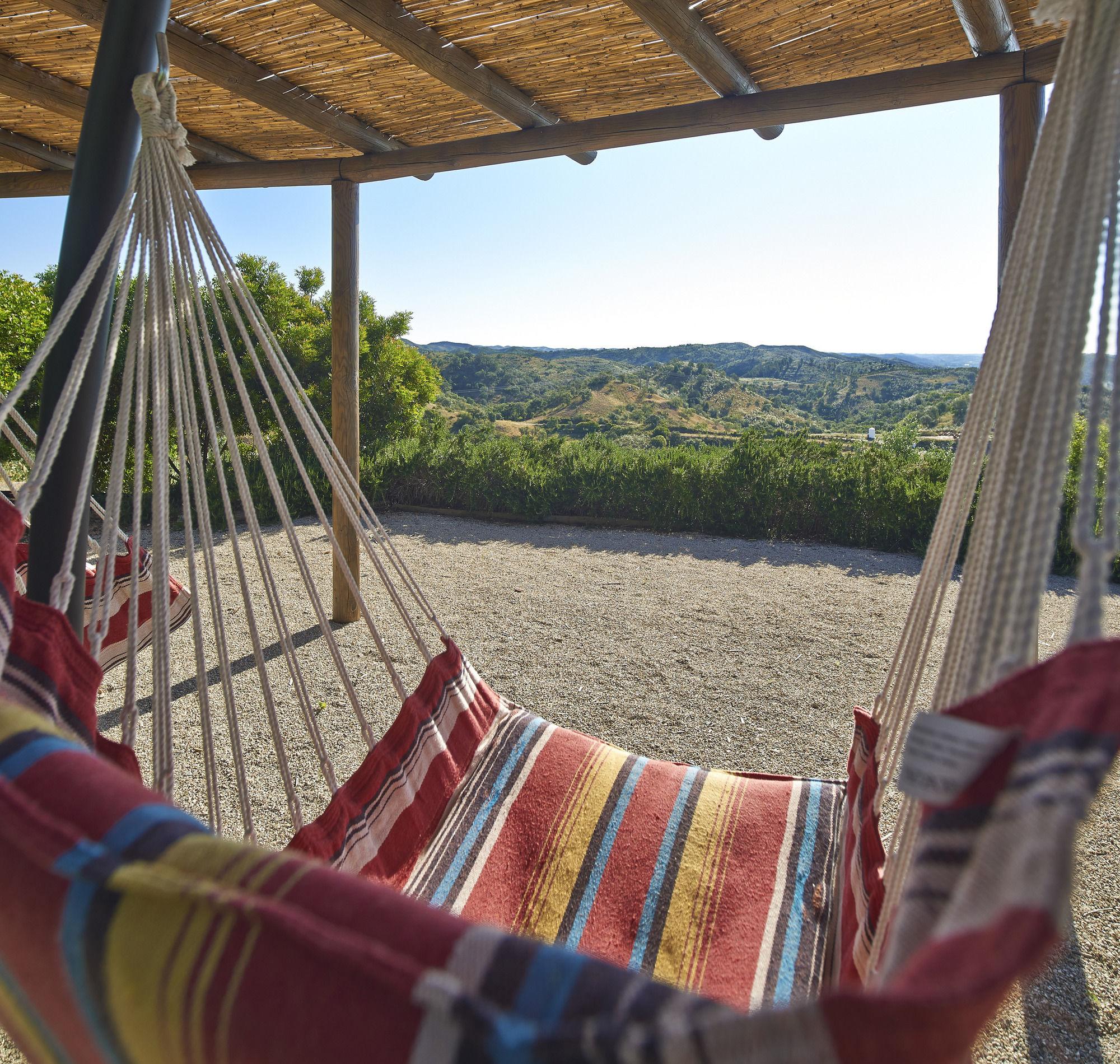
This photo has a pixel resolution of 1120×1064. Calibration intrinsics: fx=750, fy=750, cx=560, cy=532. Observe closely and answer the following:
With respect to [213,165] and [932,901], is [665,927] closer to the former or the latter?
[932,901]

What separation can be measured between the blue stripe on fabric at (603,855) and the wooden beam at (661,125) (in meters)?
1.70

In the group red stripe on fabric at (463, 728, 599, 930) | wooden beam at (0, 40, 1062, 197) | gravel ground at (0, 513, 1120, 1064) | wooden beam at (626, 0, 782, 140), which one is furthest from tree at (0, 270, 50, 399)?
red stripe on fabric at (463, 728, 599, 930)

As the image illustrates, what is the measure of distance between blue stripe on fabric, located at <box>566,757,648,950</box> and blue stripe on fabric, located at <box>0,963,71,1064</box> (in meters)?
0.65

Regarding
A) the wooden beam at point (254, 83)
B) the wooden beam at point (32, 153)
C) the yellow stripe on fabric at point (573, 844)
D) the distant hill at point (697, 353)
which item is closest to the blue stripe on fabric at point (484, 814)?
the yellow stripe on fabric at point (573, 844)

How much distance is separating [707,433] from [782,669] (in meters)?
20.7

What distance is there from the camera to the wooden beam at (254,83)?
1.68 metres

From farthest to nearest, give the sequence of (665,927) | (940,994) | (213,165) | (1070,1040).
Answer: (213,165) → (1070,1040) → (665,927) → (940,994)

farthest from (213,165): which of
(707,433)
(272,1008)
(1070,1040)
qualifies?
(707,433)

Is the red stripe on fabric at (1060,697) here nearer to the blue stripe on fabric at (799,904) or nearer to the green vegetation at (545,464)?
the blue stripe on fabric at (799,904)

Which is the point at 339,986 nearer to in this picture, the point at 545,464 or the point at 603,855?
the point at 603,855

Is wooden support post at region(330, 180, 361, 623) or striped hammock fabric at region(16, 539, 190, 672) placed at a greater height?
wooden support post at region(330, 180, 361, 623)

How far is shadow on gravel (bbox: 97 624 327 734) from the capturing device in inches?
89.2

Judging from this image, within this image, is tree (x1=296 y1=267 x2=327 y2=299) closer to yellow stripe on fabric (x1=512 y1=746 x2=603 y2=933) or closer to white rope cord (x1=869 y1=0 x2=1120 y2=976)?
yellow stripe on fabric (x1=512 y1=746 x2=603 y2=933)

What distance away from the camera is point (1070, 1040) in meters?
1.19
